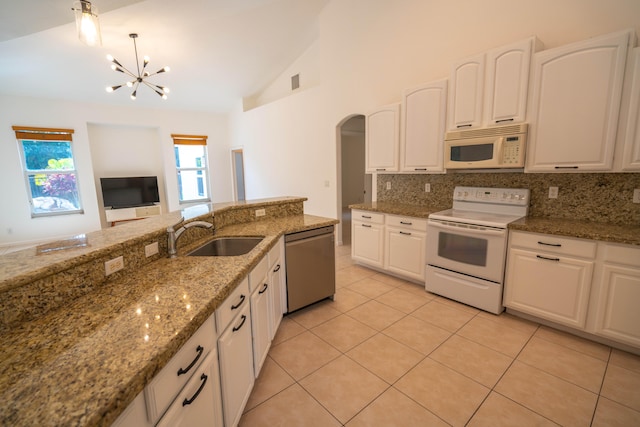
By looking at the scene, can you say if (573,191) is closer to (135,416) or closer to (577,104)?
(577,104)

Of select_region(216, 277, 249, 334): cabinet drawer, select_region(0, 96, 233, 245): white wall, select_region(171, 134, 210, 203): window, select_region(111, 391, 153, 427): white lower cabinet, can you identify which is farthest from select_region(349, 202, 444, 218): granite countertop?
select_region(0, 96, 233, 245): white wall

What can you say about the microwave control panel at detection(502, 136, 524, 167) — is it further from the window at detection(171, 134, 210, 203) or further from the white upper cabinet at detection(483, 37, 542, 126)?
the window at detection(171, 134, 210, 203)

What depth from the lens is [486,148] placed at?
2637mm

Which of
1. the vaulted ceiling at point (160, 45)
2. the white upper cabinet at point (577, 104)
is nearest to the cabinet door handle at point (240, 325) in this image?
the white upper cabinet at point (577, 104)

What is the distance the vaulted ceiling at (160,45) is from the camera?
3137 mm

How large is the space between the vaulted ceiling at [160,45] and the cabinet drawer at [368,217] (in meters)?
3.10

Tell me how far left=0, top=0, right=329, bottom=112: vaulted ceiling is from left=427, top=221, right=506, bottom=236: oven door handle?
3.64 m

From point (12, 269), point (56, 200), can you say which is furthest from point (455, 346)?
point (56, 200)

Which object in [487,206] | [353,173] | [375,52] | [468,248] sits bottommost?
[468,248]

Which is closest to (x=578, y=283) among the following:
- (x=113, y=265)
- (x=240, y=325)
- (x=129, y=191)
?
(x=240, y=325)

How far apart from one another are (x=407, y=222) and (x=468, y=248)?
721 millimetres

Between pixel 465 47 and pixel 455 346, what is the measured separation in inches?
122

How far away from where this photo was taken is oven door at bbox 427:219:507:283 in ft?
8.17

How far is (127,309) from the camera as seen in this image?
1.08 meters
